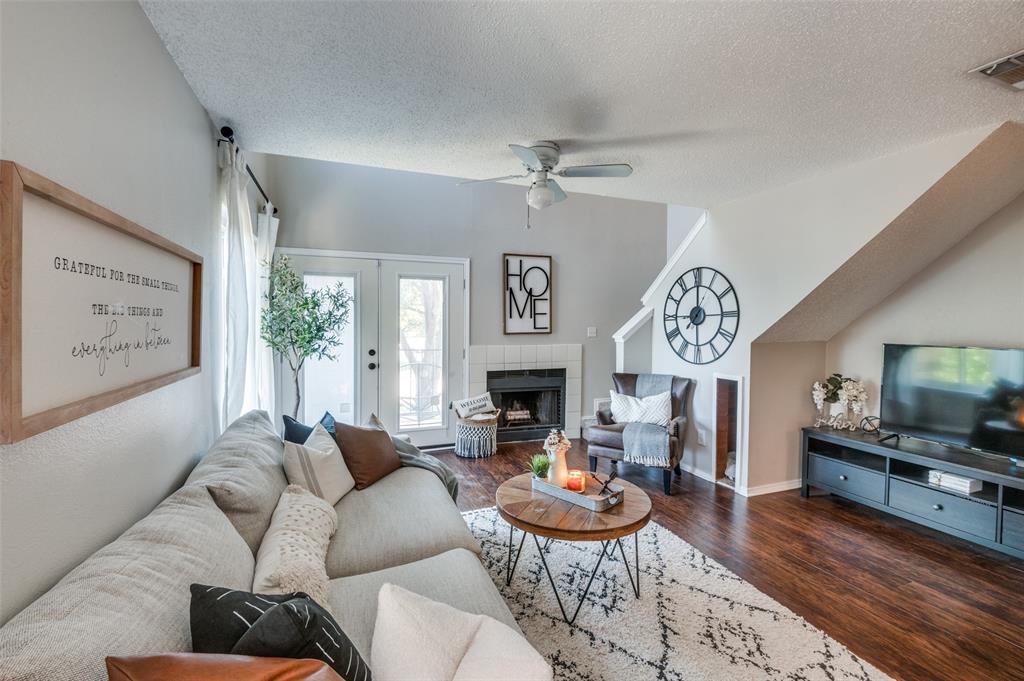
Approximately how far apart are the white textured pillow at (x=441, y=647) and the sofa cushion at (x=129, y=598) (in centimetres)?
41

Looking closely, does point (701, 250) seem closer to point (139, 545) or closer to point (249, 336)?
point (249, 336)

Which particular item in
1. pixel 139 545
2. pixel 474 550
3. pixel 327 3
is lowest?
pixel 474 550

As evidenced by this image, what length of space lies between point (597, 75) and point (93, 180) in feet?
5.55

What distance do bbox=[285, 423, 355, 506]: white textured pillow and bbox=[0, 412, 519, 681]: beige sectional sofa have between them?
0.19 feet

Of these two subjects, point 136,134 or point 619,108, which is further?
point 619,108

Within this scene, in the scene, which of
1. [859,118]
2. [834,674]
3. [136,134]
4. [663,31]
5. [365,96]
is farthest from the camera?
[859,118]

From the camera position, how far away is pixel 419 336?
495 centimetres

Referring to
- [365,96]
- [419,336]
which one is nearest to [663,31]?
[365,96]

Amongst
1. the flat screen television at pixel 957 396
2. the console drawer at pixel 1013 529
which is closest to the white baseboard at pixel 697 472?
the flat screen television at pixel 957 396

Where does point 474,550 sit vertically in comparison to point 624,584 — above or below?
above

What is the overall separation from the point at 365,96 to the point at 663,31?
1.25 meters

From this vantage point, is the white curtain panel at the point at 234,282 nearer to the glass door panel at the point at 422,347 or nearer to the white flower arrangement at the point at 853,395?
the glass door panel at the point at 422,347

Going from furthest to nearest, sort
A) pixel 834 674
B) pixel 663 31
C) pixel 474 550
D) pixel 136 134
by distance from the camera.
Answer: pixel 474 550 → pixel 834 674 → pixel 663 31 → pixel 136 134

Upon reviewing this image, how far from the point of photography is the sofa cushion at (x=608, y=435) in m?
3.97
